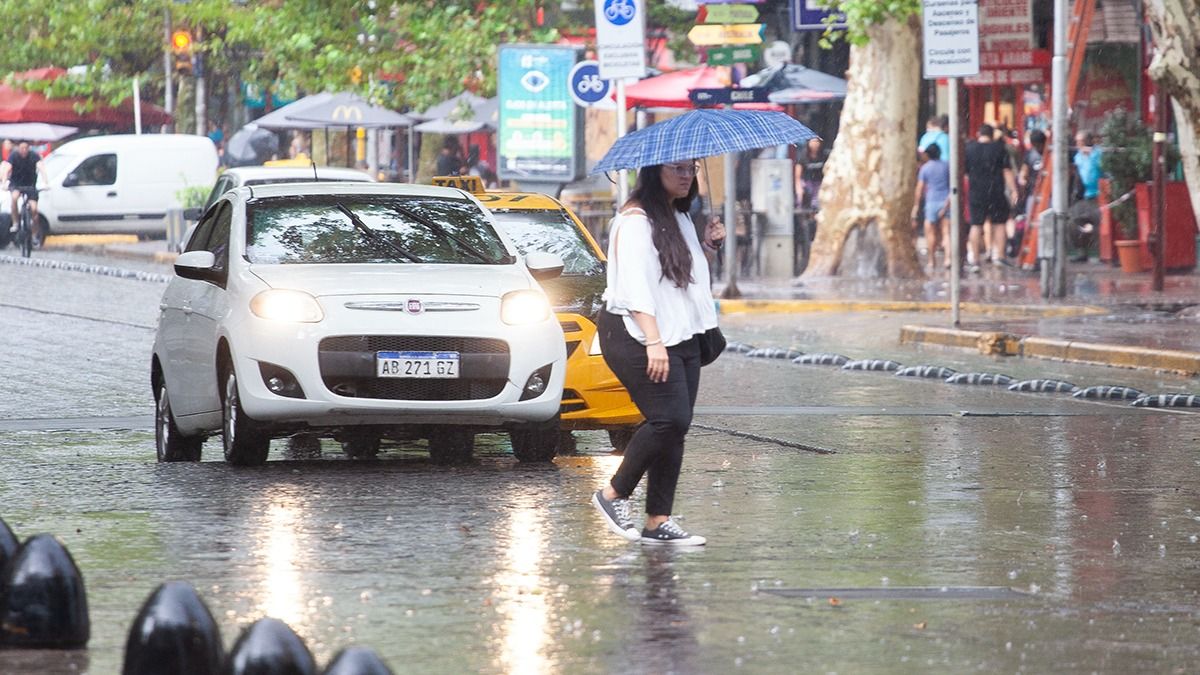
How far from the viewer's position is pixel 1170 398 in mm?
15531

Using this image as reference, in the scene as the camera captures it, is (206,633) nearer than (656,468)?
Yes

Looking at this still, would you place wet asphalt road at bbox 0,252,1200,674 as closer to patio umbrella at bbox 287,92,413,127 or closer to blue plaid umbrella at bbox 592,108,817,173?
blue plaid umbrella at bbox 592,108,817,173

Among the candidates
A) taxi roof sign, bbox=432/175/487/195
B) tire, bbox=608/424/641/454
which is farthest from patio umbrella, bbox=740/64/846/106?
tire, bbox=608/424/641/454

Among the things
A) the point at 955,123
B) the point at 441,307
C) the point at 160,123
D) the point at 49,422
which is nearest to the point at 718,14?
the point at 955,123

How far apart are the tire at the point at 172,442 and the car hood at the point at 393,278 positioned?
1.09 meters

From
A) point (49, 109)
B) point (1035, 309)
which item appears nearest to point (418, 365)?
point (1035, 309)

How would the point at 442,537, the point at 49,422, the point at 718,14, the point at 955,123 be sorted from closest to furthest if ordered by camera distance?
the point at 442,537 < the point at 49,422 < the point at 955,123 < the point at 718,14

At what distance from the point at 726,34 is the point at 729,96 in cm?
68

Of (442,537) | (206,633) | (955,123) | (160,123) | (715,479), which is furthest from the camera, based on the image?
(160,123)

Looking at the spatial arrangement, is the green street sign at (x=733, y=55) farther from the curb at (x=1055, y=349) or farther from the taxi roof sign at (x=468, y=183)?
the taxi roof sign at (x=468, y=183)

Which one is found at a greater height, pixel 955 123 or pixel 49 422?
pixel 955 123

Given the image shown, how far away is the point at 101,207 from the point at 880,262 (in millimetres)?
16454

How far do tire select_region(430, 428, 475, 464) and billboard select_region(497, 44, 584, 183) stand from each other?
14804mm

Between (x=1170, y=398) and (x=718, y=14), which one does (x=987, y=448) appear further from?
(x=718, y=14)
